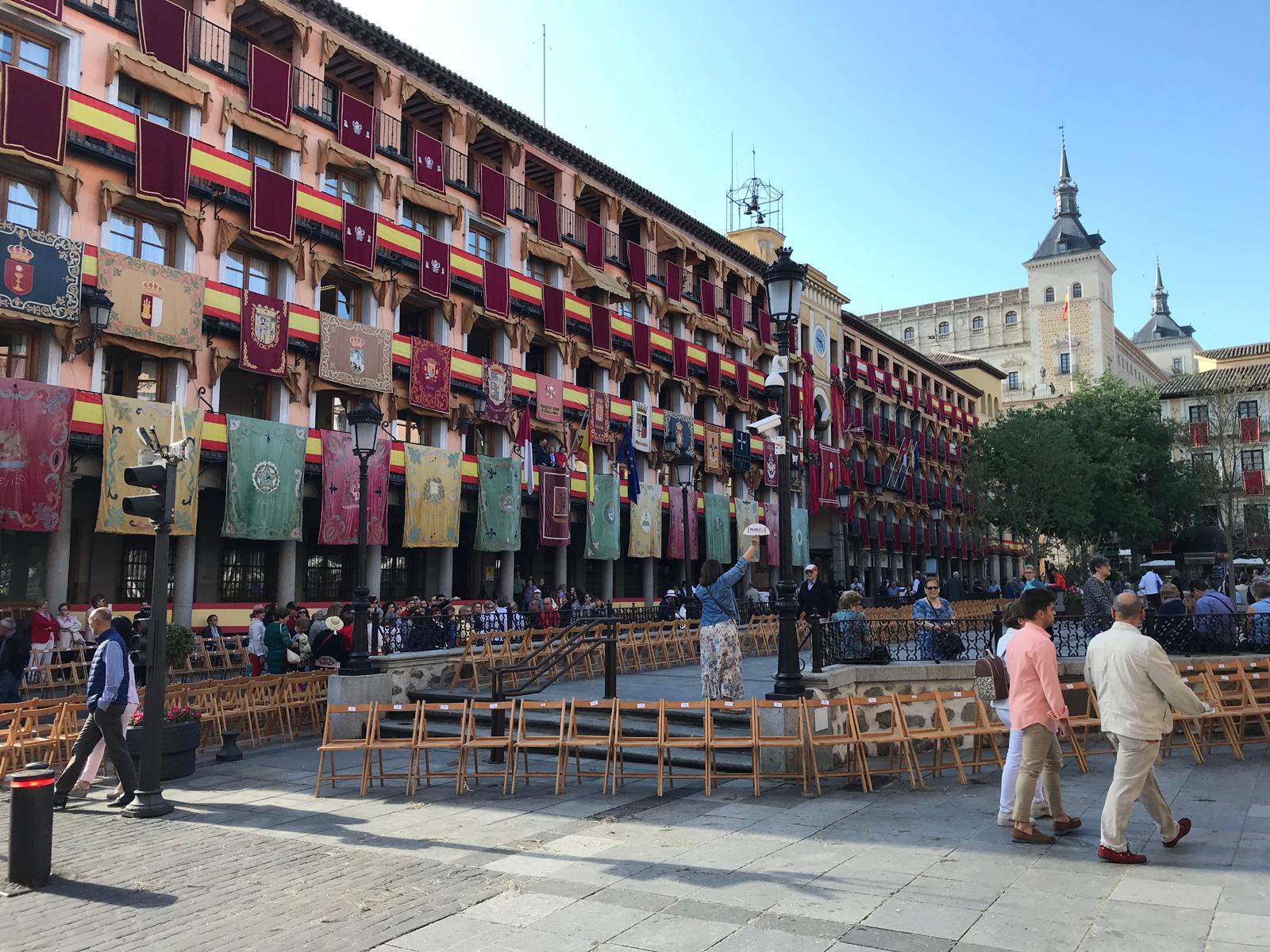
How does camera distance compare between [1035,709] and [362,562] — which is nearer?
[1035,709]

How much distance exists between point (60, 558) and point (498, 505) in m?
12.0

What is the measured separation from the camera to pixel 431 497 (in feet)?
88.7

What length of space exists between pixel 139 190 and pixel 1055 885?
A: 21.8m

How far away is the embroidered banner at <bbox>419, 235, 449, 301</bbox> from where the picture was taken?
27.7 metres

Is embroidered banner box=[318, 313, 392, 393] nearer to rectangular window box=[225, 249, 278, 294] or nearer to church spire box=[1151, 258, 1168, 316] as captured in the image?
rectangular window box=[225, 249, 278, 294]

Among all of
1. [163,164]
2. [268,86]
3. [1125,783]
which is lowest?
[1125,783]

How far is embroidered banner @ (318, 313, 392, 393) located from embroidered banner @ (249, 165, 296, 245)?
7.47 ft

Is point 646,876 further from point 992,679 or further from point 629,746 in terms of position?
point 992,679

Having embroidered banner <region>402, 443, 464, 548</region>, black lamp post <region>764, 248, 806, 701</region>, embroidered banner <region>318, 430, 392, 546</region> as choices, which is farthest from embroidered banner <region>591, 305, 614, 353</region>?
black lamp post <region>764, 248, 806, 701</region>

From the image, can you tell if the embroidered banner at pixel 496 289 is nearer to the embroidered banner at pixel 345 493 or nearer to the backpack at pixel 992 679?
the embroidered banner at pixel 345 493

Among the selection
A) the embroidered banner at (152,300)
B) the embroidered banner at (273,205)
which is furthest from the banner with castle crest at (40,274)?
the embroidered banner at (273,205)

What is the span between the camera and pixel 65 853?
25.3 ft

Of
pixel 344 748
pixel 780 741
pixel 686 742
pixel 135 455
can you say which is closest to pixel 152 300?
pixel 135 455

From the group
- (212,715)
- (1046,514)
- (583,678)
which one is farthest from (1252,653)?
(1046,514)
